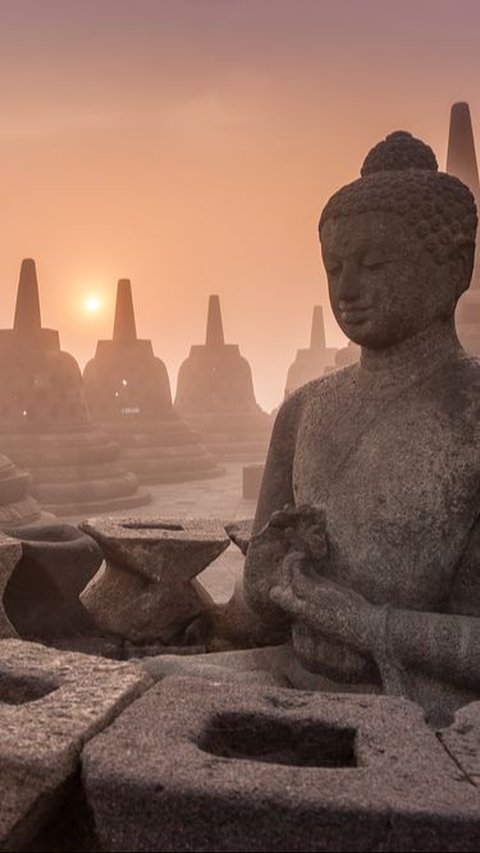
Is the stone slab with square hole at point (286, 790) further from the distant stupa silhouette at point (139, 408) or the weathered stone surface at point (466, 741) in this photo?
the distant stupa silhouette at point (139, 408)

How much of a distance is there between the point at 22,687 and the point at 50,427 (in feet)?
37.1

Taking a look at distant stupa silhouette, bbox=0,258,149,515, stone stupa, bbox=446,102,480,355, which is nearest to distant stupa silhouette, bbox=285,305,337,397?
stone stupa, bbox=446,102,480,355

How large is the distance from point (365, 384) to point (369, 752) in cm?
140

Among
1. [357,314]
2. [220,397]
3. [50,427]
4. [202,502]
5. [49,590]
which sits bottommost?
[202,502]

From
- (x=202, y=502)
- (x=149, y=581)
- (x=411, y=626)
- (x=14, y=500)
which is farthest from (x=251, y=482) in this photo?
(x=411, y=626)

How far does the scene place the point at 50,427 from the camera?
43.7 ft

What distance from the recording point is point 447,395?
2641 millimetres

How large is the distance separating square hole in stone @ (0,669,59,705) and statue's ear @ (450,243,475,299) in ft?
5.95

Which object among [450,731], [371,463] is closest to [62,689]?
[450,731]

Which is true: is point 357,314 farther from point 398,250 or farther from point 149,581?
point 149,581

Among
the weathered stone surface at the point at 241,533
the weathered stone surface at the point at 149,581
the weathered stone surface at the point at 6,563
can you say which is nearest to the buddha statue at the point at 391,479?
the weathered stone surface at the point at 241,533

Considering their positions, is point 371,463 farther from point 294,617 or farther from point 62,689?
point 62,689

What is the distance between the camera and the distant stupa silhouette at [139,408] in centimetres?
1589

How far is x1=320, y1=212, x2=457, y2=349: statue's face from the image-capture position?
2654mm
